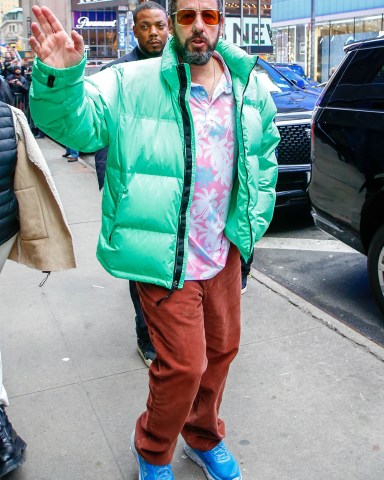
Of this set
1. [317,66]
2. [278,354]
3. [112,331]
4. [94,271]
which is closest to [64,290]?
[94,271]

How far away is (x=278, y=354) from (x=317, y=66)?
137ft

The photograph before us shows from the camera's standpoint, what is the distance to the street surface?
4840mm

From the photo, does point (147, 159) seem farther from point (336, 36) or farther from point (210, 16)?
point (336, 36)

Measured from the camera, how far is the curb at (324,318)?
406 cm

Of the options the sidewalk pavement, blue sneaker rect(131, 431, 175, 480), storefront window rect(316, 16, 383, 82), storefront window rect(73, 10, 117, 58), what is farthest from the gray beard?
storefront window rect(73, 10, 117, 58)

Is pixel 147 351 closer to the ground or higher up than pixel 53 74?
closer to the ground

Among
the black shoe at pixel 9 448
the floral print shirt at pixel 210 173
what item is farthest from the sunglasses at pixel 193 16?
the black shoe at pixel 9 448

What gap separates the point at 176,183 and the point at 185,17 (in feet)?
2.03

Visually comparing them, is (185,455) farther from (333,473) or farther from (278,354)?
(278,354)

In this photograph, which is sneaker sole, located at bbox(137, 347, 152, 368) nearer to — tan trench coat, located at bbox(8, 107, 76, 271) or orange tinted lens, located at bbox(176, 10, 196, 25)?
tan trench coat, located at bbox(8, 107, 76, 271)

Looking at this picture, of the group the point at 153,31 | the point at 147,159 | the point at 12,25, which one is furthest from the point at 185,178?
the point at 12,25

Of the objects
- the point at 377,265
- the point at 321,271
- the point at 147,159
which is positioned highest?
the point at 147,159

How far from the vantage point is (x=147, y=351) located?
3.88 m

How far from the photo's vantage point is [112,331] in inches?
172
